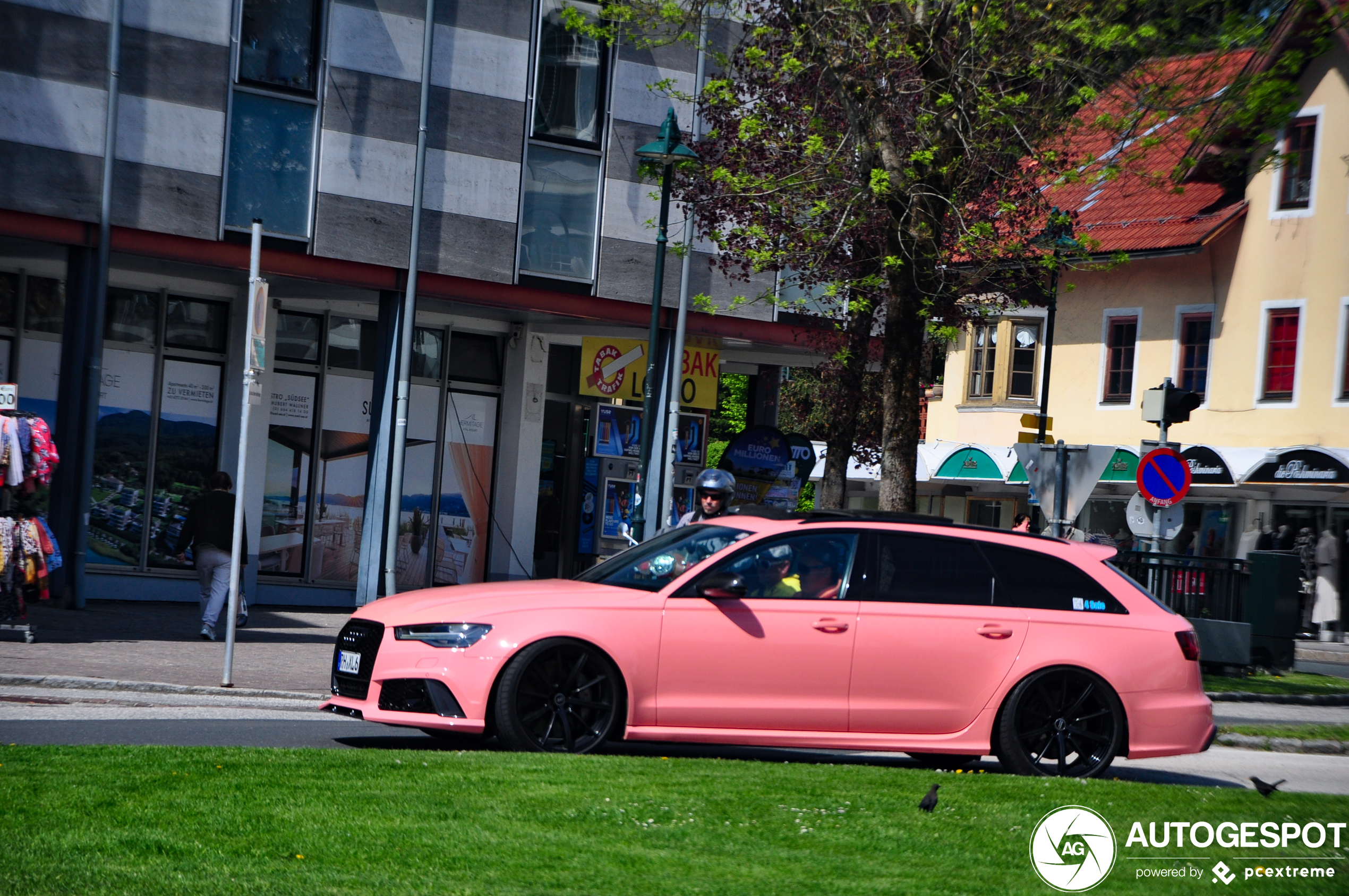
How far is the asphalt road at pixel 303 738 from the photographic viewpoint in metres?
8.95

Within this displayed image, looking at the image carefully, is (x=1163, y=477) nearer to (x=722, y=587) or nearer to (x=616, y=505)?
(x=616, y=505)

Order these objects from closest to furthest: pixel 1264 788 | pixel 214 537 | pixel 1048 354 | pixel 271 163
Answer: pixel 1264 788 < pixel 214 537 < pixel 271 163 < pixel 1048 354

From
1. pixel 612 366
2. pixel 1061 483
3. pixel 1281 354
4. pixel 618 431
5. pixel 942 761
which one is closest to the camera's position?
pixel 942 761

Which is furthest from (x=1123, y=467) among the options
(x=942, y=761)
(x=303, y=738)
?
(x=303, y=738)

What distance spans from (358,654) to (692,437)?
51.8ft

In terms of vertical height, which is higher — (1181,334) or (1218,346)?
(1181,334)

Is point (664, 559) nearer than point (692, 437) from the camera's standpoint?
Yes

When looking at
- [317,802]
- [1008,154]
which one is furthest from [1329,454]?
[317,802]

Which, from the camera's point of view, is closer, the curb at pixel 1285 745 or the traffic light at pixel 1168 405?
the curb at pixel 1285 745

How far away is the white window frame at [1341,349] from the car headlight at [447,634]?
26320 millimetres

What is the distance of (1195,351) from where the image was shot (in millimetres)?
34156

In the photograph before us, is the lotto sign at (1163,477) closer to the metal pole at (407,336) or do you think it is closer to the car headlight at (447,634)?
the metal pole at (407,336)

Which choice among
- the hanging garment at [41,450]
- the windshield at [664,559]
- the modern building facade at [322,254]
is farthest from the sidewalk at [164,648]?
the windshield at [664,559]

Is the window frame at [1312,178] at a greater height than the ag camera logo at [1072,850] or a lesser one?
greater
